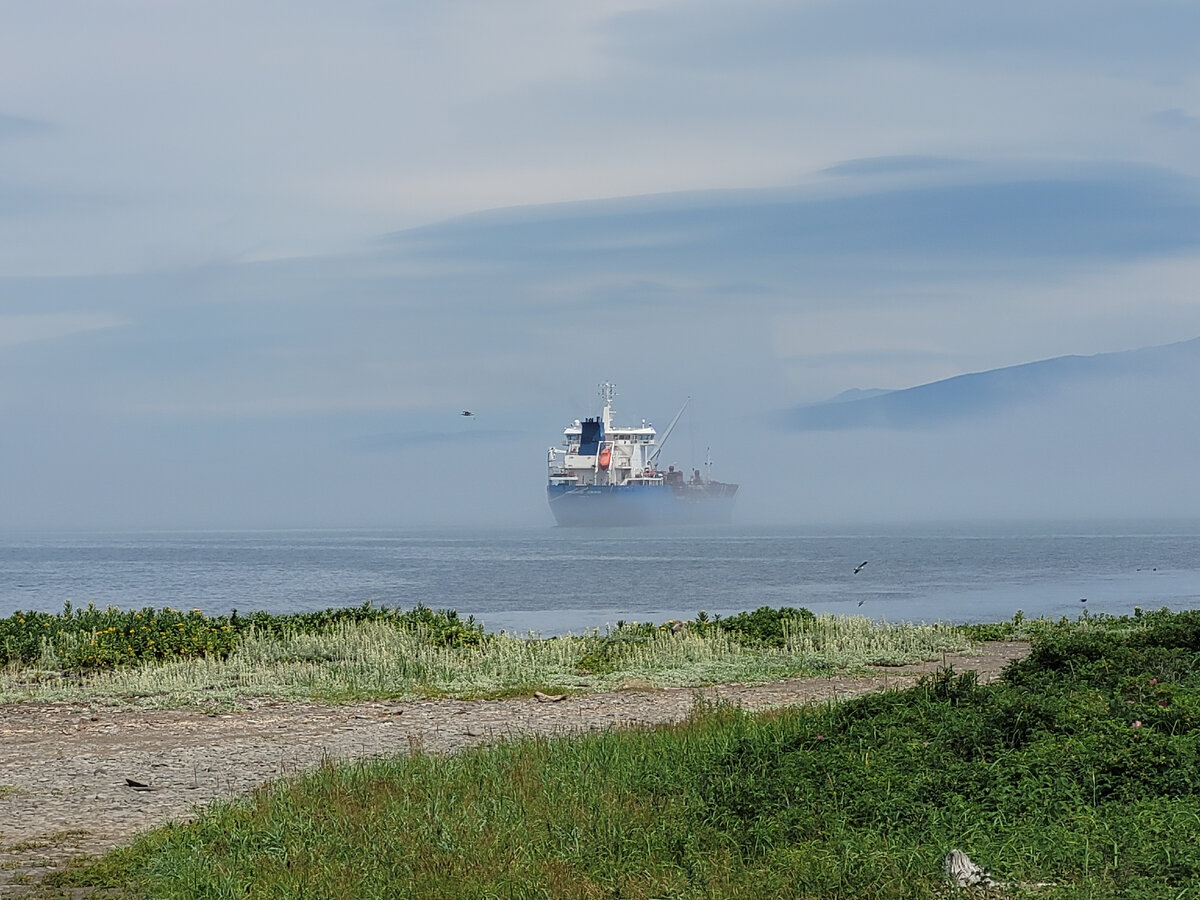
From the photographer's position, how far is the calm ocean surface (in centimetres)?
4103

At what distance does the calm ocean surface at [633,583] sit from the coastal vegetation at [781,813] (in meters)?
24.4

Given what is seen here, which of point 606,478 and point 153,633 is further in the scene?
point 606,478

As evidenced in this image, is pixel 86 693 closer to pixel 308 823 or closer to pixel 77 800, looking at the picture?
pixel 77 800

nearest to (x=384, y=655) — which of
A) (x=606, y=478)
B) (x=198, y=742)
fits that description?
(x=198, y=742)

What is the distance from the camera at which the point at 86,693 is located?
49.7 feet

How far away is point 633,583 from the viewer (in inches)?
2349

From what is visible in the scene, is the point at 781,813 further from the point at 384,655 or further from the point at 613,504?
the point at 613,504

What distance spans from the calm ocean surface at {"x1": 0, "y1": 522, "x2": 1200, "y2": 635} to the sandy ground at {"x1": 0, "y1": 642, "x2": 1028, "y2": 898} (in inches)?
742

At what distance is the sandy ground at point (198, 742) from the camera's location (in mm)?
8438

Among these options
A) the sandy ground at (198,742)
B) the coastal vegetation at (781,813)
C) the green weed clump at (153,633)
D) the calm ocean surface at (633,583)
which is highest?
the coastal vegetation at (781,813)

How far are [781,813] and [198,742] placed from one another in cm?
698

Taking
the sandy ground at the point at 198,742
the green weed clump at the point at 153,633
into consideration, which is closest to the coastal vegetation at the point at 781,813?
the sandy ground at the point at 198,742

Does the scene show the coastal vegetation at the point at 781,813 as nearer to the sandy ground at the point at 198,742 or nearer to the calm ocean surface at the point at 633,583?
the sandy ground at the point at 198,742

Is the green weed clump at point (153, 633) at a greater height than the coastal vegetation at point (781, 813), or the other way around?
the coastal vegetation at point (781, 813)
